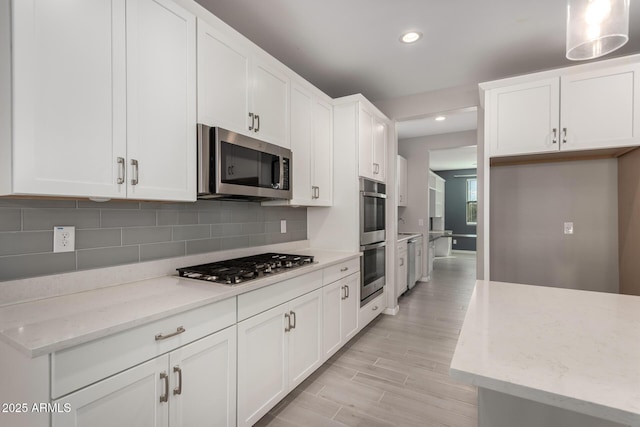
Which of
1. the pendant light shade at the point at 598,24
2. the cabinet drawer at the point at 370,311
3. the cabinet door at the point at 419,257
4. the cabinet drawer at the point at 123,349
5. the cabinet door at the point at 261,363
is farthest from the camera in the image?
the cabinet door at the point at 419,257

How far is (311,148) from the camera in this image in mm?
2799

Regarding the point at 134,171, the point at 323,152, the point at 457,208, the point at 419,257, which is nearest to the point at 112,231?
the point at 134,171

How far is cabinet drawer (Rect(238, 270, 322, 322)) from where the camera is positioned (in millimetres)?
1613

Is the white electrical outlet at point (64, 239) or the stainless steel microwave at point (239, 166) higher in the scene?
the stainless steel microwave at point (239, 166)

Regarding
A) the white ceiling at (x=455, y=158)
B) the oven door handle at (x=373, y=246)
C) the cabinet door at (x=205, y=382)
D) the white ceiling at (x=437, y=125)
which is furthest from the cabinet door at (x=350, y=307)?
the white ceiling at (x=455, y=158)

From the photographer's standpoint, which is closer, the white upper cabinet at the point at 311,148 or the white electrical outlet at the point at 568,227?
the white upper cabinet at the point at 311,148

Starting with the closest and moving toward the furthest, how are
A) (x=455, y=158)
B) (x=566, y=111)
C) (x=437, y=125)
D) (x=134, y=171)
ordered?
1. (x=134, y=171)
2. (x=566, y=111)
3. (x=437, y=125)
4. (x=455, y=158)

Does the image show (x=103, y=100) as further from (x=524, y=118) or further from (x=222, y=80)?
(x=524, y=118)

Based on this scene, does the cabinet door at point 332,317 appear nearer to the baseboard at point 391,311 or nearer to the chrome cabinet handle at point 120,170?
the baseboard at point 391,311

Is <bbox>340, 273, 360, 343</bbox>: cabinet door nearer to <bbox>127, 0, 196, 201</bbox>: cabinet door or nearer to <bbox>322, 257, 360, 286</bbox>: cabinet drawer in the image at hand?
<bbox>322, 257, 360, 286</bbox>: cabinet drawer

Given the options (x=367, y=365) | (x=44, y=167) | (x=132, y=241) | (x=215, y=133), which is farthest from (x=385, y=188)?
(x=44, y=167)

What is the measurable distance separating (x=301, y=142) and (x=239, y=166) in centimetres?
88

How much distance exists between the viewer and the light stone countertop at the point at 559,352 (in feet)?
2.15

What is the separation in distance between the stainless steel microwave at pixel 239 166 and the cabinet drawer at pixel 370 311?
1553 mm
